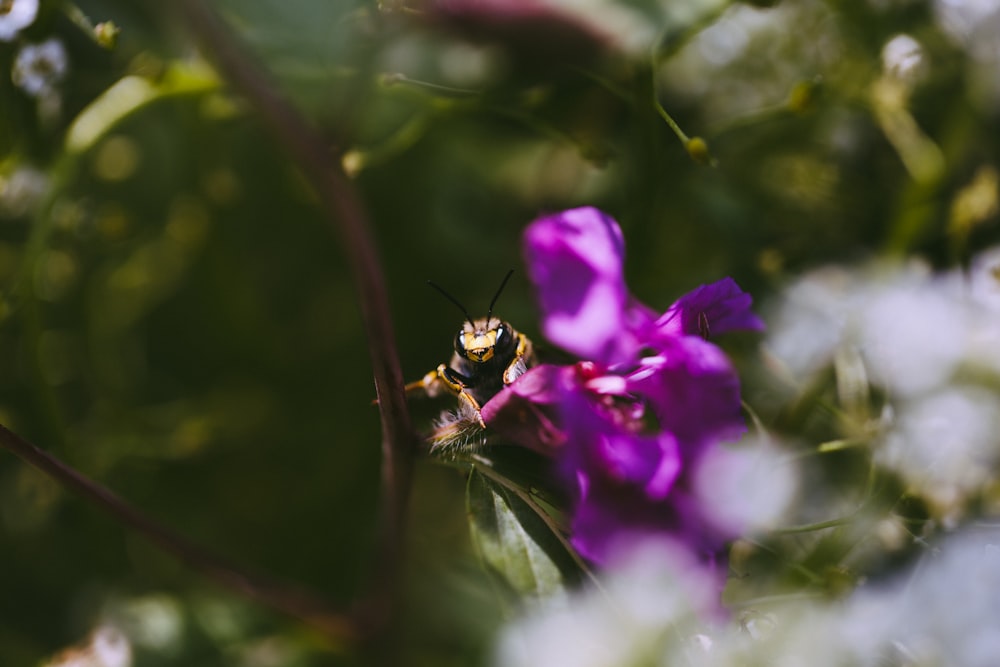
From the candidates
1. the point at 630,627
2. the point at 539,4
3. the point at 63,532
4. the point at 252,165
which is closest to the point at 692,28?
the point at 539,4

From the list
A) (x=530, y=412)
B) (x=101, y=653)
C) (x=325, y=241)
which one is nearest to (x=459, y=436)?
(x=530, y=412)

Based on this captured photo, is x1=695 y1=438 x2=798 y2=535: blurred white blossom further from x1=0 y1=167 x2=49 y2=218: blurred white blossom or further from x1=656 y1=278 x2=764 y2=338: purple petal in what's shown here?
x1=0 y1=167 x2=49 y2=218: blurred white blossom

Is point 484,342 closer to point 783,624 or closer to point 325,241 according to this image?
point 783,624

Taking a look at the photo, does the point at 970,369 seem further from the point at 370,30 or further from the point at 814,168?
the point at 370,30

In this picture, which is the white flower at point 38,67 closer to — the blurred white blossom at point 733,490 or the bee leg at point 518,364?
the bee leg at point 518,364

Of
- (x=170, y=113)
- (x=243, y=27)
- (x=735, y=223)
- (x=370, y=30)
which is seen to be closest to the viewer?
(x=370, y=30)

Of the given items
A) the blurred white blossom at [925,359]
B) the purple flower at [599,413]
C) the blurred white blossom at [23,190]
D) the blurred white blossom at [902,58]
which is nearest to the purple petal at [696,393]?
the purple flower at [599,413]
